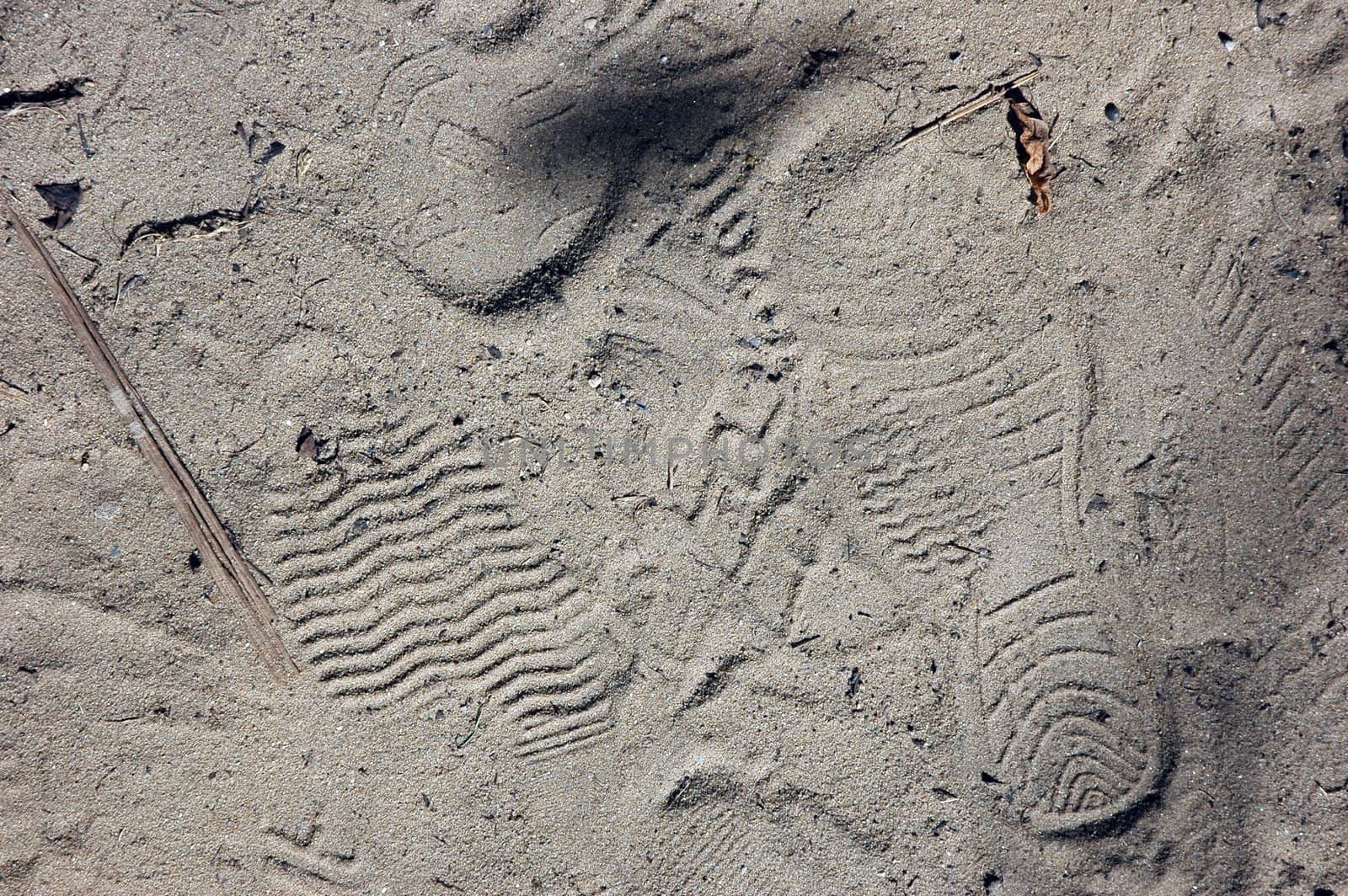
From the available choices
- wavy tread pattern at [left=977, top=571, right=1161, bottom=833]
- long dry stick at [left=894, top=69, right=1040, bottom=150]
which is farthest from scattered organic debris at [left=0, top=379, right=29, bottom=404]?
wavy tread pattern at [left=977, top=571, right=1161, bottom=833]

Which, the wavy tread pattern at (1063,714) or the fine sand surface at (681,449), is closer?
the fine sand surface at (681,449)

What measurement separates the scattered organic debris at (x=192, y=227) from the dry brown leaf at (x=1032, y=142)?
250 centimetres

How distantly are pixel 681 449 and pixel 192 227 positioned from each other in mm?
1718

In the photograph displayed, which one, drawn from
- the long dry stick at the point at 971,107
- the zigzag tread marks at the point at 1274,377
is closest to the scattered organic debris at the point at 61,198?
the long dry stick at the point at 971,107

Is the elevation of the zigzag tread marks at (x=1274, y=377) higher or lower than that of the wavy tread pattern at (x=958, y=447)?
higher

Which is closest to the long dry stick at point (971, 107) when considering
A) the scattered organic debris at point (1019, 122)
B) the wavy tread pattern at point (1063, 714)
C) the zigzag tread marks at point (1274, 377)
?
the scattered organic debris at point (1019, 122)

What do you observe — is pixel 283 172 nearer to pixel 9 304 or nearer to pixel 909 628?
pixel 9 304

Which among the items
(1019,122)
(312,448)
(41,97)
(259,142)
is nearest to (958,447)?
(1019,122)

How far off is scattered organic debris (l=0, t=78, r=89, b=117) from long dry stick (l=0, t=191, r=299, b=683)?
0.92 ft

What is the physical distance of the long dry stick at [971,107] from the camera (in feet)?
6.98

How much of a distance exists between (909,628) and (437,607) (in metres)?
1.57

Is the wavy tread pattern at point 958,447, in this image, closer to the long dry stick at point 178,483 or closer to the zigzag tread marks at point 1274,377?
the zigzag tread marks at point 1274,377

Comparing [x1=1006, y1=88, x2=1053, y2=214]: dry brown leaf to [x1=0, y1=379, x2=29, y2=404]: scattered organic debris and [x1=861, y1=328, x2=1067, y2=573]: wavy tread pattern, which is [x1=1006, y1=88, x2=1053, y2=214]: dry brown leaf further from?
[x1=0, y1=379, x2=29, y2=404]: scattered organic debris

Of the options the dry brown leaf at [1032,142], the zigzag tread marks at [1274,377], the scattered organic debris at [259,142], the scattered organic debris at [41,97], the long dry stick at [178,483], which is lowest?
the long dry stick at [178,483]
